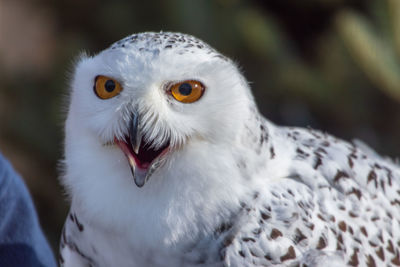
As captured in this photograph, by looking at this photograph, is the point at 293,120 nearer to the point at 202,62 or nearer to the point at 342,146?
the point at 342,146

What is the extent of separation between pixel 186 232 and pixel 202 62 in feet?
1.53

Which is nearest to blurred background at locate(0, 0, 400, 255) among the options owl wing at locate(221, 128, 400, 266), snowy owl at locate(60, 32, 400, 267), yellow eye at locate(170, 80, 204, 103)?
owl wing at locate(221, 128, 400, 266)

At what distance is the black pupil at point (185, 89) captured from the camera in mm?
1482

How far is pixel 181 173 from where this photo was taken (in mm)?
1510

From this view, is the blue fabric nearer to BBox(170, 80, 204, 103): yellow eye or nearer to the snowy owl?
the snowy owl

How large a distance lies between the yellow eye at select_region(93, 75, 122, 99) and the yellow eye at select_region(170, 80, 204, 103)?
0.49 ft

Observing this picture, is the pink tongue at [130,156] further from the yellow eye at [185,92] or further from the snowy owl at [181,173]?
the yellow eye at [185,92]

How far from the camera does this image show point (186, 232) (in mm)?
1556

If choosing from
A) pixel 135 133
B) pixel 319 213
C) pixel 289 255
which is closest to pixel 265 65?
pixel 319 213

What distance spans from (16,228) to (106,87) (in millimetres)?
709

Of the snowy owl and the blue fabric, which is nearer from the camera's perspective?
the snowy owl

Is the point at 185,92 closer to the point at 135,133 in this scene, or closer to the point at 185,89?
the point at 185,89

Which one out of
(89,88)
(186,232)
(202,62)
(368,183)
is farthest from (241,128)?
(368,183)

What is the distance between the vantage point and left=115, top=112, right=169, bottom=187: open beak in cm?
144
